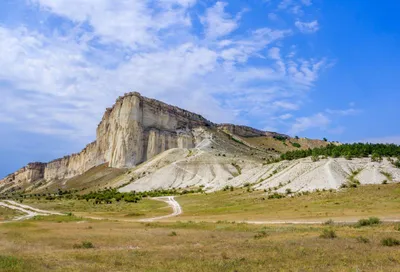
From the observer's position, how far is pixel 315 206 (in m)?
47.7

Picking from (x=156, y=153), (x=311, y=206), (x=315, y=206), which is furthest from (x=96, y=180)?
(x=315, y=206)

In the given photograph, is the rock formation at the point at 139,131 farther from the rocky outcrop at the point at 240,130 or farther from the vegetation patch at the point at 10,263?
the vegetation patch at the point at 10,263

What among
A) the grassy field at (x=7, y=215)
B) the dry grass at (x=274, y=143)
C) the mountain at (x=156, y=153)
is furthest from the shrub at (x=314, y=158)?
the dry grass at (x=274, y=143)

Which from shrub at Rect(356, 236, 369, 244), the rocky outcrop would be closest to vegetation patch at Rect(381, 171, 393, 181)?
shrub at Rect(356, 236, 369, 244)

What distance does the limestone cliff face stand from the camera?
140125 mm

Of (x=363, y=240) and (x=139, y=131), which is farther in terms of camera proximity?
(x=139, y=131)

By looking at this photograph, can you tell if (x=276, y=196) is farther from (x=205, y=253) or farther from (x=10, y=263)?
(x=10, y=263)

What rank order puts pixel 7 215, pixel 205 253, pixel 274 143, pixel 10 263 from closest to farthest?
pixel 10 263, pixel 205 253, pixel 7 215, pixel 274 143

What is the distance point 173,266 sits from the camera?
15812 mm

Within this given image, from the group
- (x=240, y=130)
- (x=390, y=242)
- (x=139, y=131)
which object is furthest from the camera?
(x=240, y=130)

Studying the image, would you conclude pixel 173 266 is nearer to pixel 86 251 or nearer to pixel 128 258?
pixel 128 258

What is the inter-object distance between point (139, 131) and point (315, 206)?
330 ft

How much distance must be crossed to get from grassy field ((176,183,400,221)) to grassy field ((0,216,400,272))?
13810 millimetres

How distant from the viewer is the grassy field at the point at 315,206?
4047cm
